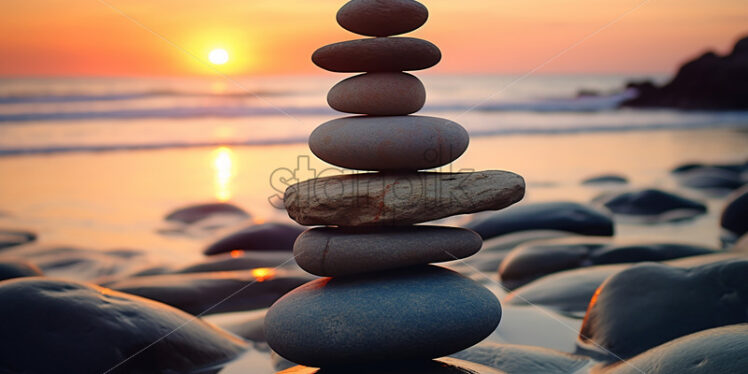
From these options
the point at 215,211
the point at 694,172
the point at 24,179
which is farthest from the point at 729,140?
the point at 24,179

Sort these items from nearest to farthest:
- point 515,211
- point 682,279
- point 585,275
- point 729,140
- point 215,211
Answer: point 682,279, point 585,275, point 515,211, point 215,211, point 729,140

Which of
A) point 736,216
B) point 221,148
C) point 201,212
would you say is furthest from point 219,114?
point 736,216

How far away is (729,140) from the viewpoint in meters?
20.8

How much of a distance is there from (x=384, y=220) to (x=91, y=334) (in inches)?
89.3

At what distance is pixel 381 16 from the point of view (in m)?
4.33

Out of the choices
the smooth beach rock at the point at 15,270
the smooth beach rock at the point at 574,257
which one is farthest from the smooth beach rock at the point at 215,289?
the smooth beach rock at the point at 574,257

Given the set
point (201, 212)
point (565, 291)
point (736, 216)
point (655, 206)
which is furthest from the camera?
point (201, 212)

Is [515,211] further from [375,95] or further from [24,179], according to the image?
[24,179]

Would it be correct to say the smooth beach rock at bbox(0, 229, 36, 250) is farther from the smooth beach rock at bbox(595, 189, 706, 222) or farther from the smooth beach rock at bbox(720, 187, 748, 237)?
the smooth beach rock at bbox(720, 187, 748, 237)

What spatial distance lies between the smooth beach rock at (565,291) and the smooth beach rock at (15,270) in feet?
15.1

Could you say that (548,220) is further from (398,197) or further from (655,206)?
(398,197)

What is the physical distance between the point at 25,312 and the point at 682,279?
4865mm

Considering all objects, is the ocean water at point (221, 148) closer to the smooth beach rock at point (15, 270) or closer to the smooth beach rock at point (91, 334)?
the smooth beach rock at point (15, 270)

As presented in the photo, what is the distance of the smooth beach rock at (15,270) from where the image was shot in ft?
20.2
